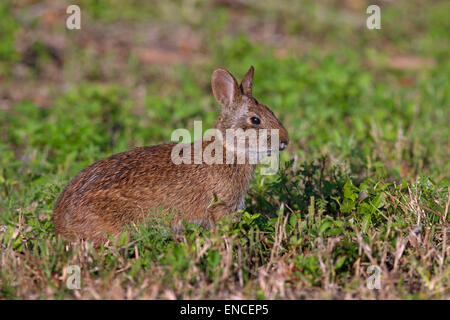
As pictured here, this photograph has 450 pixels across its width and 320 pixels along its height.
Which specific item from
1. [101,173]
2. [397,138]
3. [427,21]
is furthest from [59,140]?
[427,21]

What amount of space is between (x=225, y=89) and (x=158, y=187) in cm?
92

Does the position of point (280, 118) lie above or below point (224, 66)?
below

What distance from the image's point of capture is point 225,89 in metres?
4.50

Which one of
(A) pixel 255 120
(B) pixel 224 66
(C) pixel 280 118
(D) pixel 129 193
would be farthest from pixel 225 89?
(B) pixel 224 66

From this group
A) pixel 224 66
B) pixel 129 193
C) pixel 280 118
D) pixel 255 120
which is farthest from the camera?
pixel 224 66

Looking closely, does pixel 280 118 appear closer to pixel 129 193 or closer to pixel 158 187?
pixel 158 187

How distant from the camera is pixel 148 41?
9.92m

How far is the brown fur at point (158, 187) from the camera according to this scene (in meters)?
A: 4.08

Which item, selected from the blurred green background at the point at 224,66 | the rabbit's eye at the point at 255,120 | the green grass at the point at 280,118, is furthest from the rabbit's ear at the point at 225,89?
the blurred green background at the point at 224,66

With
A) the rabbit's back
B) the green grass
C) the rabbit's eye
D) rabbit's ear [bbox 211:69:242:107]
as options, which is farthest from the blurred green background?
rabbit's ear [bbox 211:69:242:107]

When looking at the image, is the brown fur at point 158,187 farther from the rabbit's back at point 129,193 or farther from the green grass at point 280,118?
the green grass at point 280,118

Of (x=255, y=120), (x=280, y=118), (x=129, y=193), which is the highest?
(x=280, y=118)

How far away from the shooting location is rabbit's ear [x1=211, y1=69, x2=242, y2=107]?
4.42 metres
